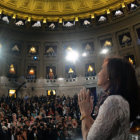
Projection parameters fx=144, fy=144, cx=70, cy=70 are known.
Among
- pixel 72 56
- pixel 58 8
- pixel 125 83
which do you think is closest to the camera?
pixel 125 83

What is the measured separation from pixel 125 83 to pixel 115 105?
0.72 feet

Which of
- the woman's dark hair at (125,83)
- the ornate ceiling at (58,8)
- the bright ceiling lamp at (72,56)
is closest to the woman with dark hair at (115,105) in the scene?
the woman's dark hair at (125,83)

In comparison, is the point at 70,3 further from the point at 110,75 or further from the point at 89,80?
the point at 110,75

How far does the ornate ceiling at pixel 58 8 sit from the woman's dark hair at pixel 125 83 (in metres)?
24.2

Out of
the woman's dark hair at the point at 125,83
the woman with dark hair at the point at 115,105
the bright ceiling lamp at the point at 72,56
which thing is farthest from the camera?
the bright ceiling lamp at the point at 72,56

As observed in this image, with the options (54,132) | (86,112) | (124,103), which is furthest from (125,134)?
(54,132)

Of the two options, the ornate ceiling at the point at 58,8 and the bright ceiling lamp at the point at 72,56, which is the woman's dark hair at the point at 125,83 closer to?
the bright ceiling lamp at the point at 72,56

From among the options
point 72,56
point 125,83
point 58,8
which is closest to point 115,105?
point 125,83

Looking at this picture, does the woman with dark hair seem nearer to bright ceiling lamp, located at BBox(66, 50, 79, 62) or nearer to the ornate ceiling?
bright ceiling lamp, located at BBox(66, 50, 79, 62)

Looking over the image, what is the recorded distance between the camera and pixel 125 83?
3.73 feet

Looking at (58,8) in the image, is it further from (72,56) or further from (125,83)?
(125,83)

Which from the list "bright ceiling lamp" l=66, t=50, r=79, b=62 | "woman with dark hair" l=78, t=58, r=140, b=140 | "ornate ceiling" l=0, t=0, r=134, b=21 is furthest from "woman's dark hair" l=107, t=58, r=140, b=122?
"ornate ceiling" l=0, t=0, r=134, b=21

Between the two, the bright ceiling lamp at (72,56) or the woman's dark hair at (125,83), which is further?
the bright ceiling lamp at (72,56)

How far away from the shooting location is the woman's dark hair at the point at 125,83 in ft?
3.64
